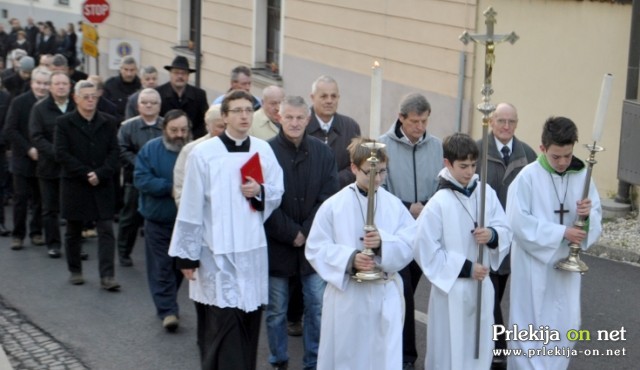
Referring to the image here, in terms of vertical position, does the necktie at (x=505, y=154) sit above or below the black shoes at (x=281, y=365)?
above

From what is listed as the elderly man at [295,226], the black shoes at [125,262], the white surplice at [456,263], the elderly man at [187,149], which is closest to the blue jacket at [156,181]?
the elderly man at [187,149]

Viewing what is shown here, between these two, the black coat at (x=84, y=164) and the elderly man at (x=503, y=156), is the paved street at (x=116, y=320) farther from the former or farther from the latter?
the elderly man at (x=503, y=156)

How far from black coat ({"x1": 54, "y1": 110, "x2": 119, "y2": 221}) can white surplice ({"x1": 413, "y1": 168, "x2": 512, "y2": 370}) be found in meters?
4.17

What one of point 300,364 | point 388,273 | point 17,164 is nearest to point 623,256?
point 300,364

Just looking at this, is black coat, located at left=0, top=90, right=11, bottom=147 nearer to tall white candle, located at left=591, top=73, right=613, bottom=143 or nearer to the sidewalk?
the sidewalk

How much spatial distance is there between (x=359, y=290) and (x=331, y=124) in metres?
2.45

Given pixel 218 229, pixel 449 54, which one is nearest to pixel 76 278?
pixel 218 229

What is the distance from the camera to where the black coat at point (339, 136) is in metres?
9.09

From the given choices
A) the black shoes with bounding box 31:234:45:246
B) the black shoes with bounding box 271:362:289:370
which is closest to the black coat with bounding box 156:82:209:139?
the black shoes with bounding box 31:234:45:246

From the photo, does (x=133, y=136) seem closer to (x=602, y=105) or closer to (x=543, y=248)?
(x=543, y=248)

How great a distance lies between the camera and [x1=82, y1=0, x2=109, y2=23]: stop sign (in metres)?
20.6

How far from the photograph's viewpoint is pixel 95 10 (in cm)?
2070

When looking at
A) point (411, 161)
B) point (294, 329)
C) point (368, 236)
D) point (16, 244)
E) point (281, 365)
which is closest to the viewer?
point (368, 236)

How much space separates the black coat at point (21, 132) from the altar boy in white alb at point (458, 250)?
641 centimetres
